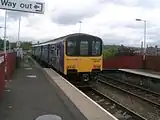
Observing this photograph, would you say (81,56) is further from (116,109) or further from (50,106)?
(50,106)

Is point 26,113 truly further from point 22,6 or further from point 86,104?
point 22,6

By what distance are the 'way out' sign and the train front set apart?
23.7 feet

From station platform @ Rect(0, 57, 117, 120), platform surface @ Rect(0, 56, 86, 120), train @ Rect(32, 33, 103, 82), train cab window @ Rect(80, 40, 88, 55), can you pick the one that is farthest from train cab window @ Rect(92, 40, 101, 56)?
platform surface @ Rect(0, 56, 86, 120)

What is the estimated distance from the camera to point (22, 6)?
13.1 meters

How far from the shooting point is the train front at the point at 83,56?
68.0 ft

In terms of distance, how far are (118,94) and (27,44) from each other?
123083mm

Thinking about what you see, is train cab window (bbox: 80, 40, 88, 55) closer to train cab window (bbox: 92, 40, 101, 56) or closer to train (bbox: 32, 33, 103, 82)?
train (bbox: 32, 33, 103, 82)

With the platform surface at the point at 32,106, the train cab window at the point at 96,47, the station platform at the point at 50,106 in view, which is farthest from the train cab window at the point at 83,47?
the platform surface at the point at 32,106

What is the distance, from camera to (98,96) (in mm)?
17891

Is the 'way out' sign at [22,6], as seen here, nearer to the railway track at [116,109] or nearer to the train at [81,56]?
the railway track at [116,109]

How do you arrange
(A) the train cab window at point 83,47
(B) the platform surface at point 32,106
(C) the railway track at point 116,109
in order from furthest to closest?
(A) the train cab window at point 83,47
(C) the railway track at point 116,109
(B) the platform surface at point 32,106

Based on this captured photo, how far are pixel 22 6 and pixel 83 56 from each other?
8.42 meters

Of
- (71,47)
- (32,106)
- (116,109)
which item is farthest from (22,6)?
(71,47)

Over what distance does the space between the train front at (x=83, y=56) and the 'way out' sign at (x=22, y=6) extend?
7220 millimetres
